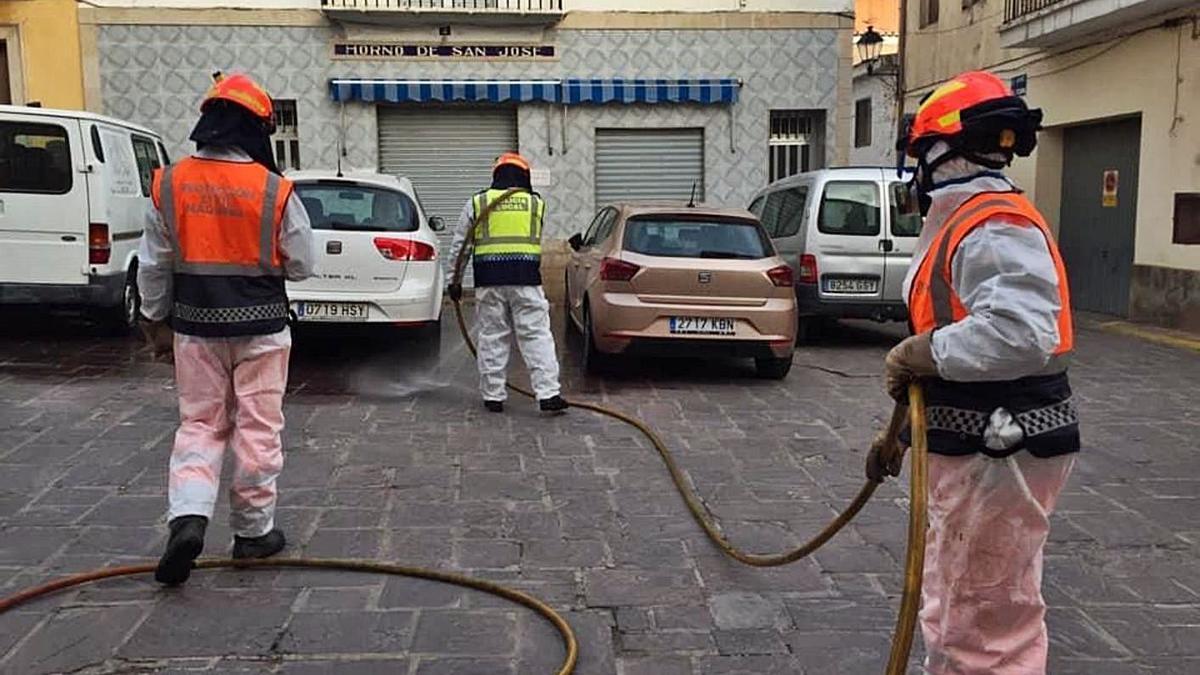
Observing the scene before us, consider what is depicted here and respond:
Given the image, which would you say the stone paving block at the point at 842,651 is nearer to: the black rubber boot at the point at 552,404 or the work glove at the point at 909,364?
the work glove at the point at 909,364

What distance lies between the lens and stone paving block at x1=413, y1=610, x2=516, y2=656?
344cm

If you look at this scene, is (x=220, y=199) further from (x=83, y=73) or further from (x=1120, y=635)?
(x=83, y=73)

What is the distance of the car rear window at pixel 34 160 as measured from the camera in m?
9.14

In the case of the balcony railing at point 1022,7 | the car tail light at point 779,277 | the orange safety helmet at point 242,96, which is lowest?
the car tail light at point 779,277

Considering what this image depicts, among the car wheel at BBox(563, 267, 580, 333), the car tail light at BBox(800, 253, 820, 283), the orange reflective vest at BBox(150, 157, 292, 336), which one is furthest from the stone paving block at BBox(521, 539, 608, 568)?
the car tail light at BBox(800, 253, 820, 283)

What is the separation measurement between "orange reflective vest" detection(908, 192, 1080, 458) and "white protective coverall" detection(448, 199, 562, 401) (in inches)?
180

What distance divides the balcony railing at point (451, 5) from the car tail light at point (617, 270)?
8.10 m

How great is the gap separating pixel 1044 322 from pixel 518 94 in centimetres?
1350

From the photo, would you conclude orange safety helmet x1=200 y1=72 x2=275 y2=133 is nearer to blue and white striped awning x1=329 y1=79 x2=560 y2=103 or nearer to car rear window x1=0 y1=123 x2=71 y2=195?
car rear window x1=0 y1=123 x2=71 y2=195

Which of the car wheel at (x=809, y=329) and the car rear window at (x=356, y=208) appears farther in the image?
the car wheel at (x=809, y=329)

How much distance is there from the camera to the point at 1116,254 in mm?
13391

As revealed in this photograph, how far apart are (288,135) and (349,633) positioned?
12.9 meters

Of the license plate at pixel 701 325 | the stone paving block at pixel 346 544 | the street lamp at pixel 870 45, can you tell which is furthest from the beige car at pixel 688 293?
the street lamp at pixel 870 45

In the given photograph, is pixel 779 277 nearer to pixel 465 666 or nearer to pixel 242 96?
pixel 242 96
